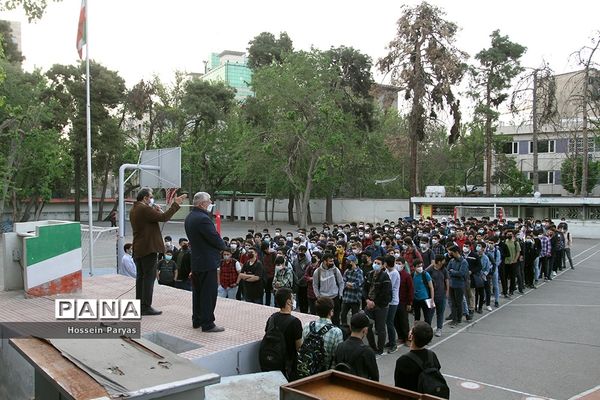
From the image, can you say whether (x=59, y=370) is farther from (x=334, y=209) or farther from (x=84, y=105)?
(x=334, y=209)

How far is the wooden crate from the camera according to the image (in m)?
2.70

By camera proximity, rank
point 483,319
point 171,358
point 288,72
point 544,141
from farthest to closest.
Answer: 1. point 544,141
2. point 288,72
3. point 483,319
4. point 171,358

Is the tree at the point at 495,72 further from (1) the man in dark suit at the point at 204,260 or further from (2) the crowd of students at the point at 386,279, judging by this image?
(1) the man in dark suit at the point at 204,260

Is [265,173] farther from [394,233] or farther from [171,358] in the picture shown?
[171,358]

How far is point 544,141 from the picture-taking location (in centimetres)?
4731

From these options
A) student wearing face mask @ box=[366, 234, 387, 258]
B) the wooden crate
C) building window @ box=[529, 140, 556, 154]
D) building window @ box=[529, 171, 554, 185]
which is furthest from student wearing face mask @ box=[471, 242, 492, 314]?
building window @ box=[529, 171, 554, 185]

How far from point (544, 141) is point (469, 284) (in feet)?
135

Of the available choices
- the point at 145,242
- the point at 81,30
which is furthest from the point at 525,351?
the point at 81,30

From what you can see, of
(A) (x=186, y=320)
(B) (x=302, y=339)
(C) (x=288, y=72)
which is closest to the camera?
(B) (x=302, y=339)

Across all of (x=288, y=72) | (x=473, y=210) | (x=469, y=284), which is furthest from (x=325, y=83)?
(x=469, y=284)

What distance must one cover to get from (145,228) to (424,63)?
1011 inches

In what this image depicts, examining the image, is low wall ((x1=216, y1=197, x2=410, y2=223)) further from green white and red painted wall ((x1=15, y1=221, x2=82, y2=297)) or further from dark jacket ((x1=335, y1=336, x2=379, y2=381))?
dark jacket ((x1=335, y1=336, x2=379, y2=381))

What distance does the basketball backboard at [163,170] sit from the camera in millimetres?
12602

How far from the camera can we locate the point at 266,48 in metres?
44.3
